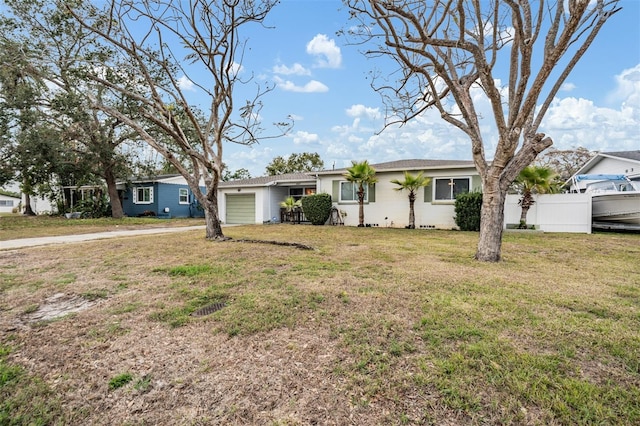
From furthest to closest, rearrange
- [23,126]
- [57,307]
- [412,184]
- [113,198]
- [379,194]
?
[113,198] → [23,126] → [379,194] → [412,184] → [57,307]

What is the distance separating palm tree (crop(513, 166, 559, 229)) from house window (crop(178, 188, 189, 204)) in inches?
839

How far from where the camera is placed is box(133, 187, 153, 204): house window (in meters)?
22.9

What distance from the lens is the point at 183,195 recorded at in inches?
950

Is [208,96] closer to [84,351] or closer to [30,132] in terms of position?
[84,351]

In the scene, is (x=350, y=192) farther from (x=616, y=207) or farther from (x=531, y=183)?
(x=616, y=207)

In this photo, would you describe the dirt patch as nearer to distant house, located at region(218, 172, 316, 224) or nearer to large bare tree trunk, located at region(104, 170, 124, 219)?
distant house, located at region(218, 172, 316, 224)

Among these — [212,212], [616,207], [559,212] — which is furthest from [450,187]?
[212,212]

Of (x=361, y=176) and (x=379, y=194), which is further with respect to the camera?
(x=379, y=194)

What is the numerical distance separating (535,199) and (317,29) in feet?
32.8

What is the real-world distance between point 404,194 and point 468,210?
118 inches

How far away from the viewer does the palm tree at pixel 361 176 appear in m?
14.0

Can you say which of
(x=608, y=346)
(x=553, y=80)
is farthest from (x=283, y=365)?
(x=553, y=80)

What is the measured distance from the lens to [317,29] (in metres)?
9.79

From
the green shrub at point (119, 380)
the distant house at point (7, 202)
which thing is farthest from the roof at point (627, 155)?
the distant house at point (7, 202)
